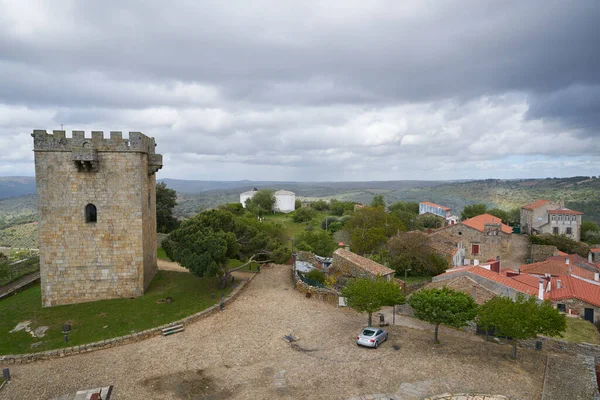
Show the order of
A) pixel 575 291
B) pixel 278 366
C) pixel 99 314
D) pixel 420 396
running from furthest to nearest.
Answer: pixel 575 291 < pixel 99 314 < pixel 278 366 < pixel 420 396

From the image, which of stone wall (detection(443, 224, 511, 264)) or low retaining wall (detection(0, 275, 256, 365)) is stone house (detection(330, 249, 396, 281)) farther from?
Result: stone wall (detection(443, 224, 511, 264))

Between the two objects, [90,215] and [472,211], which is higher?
[90,215]

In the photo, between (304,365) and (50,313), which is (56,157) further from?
(304,365)

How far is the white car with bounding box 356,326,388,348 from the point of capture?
58.6ft

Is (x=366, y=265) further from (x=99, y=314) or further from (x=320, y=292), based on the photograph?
(x=99, y=314)

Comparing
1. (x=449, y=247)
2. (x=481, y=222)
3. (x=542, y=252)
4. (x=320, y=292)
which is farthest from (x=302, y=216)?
(x=320, y=292)

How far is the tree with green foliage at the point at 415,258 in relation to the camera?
35094 mm

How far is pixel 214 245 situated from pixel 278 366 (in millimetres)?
9583

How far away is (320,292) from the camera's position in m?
24.9

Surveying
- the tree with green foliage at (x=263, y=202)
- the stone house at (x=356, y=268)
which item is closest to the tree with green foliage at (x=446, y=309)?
the stone house at (x=356, y=268)

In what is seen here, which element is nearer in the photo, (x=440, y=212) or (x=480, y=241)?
(x=480, y=241)

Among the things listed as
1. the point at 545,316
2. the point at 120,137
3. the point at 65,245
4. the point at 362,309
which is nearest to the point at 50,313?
the point at 65,245

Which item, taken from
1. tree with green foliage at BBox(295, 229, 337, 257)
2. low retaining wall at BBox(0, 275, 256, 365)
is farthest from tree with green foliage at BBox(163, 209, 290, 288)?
tree with green foliage at BBox(295, 229, 337, 257)

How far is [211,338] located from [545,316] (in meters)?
16.2
